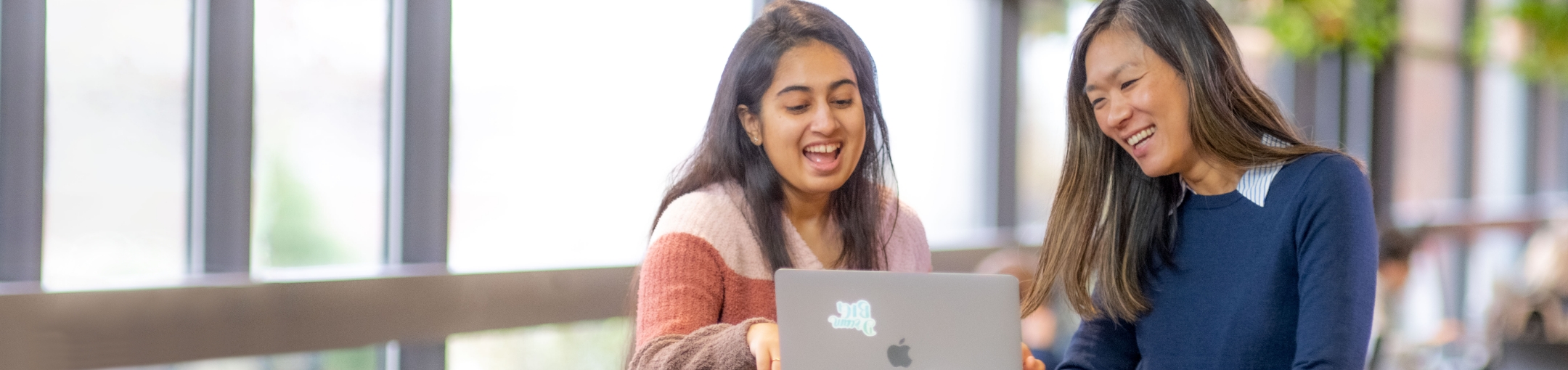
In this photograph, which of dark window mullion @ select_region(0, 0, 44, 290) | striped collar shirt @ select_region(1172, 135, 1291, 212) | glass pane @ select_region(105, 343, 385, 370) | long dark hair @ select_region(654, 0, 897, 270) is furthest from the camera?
glass pane @ select_region(105, 343, 385, 370)

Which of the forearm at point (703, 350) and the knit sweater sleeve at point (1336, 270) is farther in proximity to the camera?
the forearm at point (703, 350)

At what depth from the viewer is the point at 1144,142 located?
1454 millimetres

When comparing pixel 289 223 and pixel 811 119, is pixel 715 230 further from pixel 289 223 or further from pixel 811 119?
pixel 289 223

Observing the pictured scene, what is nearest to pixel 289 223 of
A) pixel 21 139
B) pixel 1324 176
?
pixel 21 139

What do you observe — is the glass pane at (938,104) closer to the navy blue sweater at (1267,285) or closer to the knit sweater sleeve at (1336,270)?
the navy blue sweater at (1267,285)

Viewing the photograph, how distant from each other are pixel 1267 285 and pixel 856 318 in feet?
1.74

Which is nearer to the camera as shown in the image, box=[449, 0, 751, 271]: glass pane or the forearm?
the forearm

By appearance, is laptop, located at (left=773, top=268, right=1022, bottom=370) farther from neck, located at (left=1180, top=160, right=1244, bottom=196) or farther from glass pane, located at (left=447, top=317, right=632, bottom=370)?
glass pane, located at (left=447, top=317, right=632, bottom=370)

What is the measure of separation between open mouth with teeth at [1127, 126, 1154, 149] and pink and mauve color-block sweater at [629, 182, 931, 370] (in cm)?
52

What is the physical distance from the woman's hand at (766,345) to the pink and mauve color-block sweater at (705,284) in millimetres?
19

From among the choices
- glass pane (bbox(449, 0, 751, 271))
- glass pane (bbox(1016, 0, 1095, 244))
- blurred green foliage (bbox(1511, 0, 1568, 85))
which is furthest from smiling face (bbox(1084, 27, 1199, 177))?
blurred green foliage (bbox(1511, 0, 1568, 85))

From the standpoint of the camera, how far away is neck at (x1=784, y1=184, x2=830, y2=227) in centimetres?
173

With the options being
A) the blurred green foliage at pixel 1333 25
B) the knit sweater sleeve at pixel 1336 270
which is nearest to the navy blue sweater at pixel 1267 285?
the knit sweater sleeve at pixel 1336 270

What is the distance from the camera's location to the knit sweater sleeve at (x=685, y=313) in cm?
146
